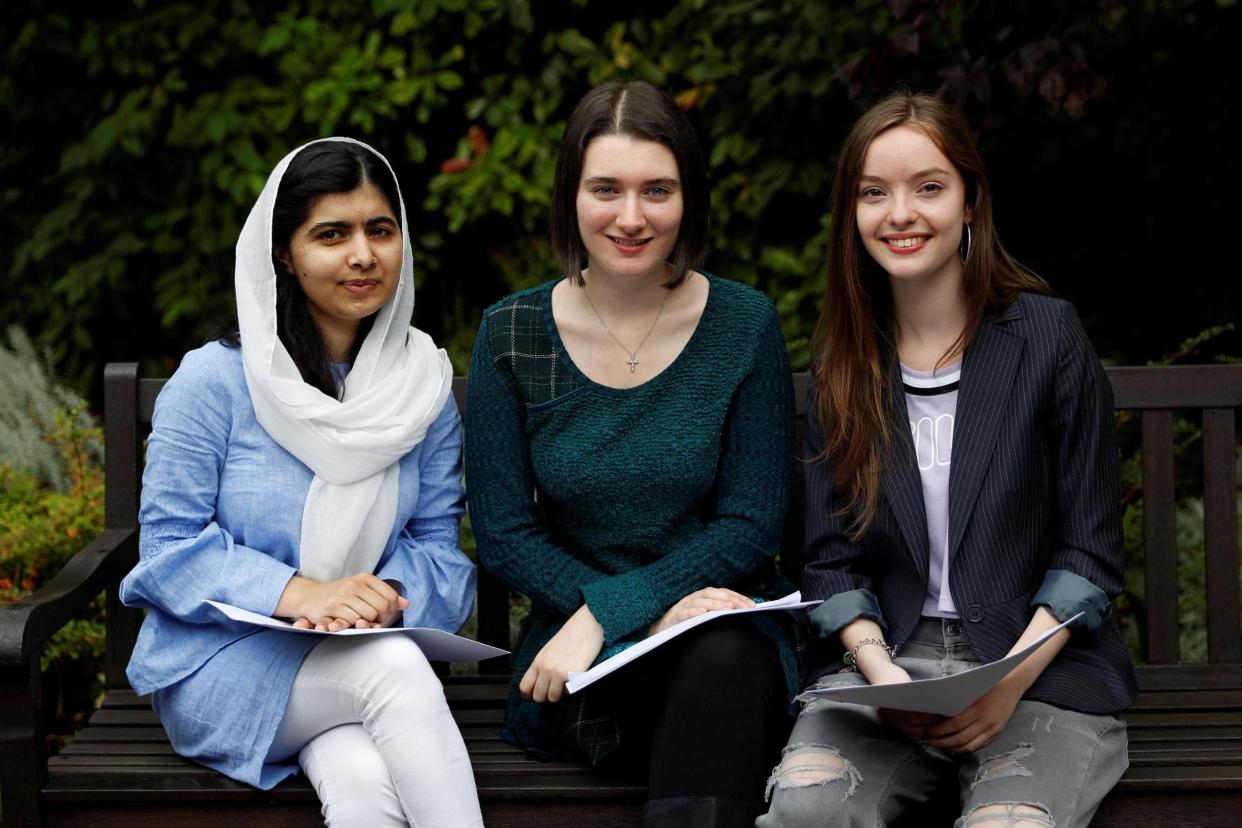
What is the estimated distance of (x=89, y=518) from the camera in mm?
4395

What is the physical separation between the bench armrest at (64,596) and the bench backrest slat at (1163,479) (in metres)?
0.13

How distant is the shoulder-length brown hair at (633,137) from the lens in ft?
9.88

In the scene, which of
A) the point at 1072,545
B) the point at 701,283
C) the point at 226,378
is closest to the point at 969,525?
the point at 1072,545

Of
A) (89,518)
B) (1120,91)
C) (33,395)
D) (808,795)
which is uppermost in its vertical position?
(1120,91)

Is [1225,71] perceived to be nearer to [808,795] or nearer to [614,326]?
[614,326]

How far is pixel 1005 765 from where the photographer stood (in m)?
2.69

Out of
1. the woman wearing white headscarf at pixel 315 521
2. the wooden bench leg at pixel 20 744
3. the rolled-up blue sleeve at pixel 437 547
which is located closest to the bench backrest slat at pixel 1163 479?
the rolled-up blue sleeve at pixel 437 547

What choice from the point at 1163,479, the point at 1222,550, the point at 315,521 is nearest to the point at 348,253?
the point at 315,521

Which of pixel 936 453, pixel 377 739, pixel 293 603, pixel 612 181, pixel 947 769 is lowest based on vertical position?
pixel 947 769

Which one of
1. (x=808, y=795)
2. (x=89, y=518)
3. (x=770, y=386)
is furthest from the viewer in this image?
(x=89, y=518)

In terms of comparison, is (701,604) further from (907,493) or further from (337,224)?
(337,224)

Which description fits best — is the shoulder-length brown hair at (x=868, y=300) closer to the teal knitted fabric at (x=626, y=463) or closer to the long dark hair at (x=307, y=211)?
the teal knitted fabric at (x=626, y=463)

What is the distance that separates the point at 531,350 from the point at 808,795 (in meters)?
1.09

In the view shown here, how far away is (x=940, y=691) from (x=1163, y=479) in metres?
1.38
